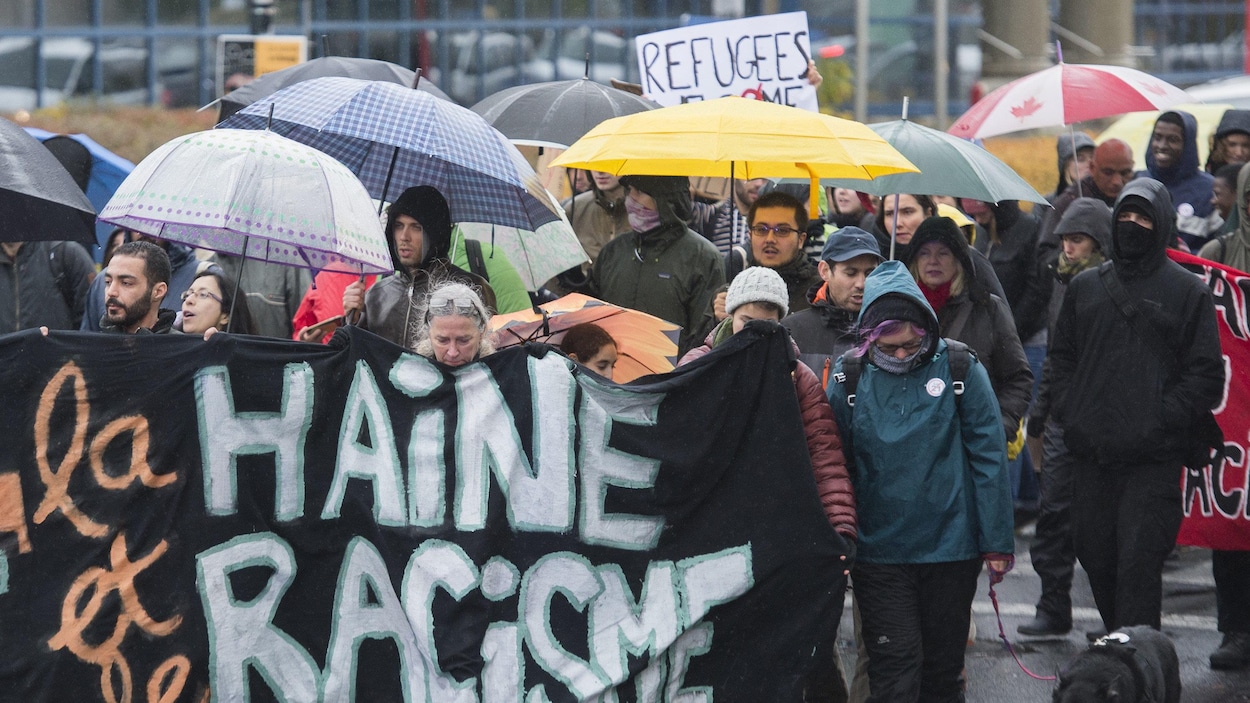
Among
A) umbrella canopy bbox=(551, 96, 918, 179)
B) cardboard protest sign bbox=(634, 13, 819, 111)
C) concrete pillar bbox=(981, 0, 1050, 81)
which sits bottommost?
umbrella canopy bbox=(551, 96, 918, 179)

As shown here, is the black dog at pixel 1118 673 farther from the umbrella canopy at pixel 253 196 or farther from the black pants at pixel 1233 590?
the umbrella canopy at pixel 253 196

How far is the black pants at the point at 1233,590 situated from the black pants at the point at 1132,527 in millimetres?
664

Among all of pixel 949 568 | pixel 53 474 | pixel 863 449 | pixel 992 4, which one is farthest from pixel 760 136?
pixel 992 4

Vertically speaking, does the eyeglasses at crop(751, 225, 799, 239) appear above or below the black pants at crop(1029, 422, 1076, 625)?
above

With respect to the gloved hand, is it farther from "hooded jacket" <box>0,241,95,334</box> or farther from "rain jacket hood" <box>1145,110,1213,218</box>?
"rain jacket hood" <box>1145,110,1213,218</box>

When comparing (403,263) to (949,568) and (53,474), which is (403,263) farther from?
(949,568)

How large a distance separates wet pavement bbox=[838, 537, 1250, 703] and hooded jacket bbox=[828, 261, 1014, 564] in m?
1.41

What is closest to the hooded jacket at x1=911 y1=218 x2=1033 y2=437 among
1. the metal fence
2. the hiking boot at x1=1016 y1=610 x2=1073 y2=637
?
the hiking boot at x1=1016 y1=610 x2=1073 y2=637

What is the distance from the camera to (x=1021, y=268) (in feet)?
30.2

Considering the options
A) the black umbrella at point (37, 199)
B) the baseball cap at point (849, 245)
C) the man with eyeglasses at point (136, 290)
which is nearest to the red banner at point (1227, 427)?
the baseball cap at point (849, 245)

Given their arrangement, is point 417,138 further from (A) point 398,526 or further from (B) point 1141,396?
(B) point 1141,396

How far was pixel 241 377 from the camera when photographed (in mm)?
5238

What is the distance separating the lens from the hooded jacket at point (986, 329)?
21.5 ft

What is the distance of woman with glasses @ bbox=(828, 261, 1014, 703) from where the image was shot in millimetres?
5359
